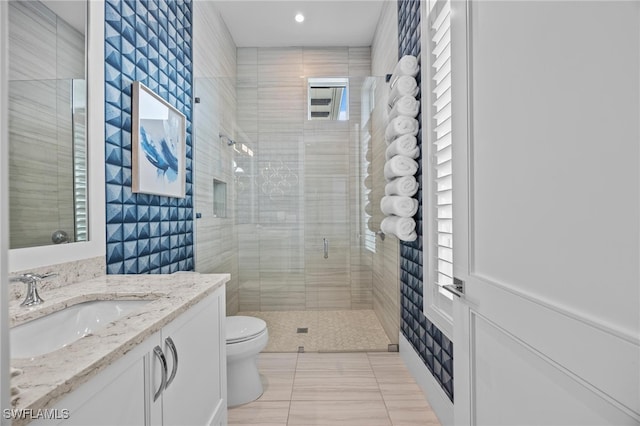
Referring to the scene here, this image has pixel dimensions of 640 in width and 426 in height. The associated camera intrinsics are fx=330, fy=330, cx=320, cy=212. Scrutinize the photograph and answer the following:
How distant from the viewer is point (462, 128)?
1.07 metres

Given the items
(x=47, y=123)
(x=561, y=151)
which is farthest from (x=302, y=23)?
(x=561, y=151)

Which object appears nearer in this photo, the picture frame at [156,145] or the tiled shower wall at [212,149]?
the picture frame at [156,145]

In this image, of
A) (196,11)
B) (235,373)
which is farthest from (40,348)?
(196,11)

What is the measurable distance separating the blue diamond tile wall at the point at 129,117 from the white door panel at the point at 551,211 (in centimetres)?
153

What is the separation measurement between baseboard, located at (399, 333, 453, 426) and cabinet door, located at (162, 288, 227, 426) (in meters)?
1.06

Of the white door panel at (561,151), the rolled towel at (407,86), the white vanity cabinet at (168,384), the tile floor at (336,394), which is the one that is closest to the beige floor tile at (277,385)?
the tile floor at (336,394)

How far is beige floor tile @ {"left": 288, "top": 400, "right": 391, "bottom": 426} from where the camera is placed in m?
1.70

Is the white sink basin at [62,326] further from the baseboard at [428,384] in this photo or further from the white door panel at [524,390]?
the baseboard at [428,384]

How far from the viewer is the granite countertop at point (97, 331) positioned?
1.78 ft

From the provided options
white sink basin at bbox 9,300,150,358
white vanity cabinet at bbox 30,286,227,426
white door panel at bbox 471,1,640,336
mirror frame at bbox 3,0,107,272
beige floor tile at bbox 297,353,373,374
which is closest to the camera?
white door panel at bbox 471,1,640,336

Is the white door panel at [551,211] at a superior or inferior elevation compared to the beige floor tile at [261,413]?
superior

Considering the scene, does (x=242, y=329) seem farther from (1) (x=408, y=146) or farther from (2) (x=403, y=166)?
(1) (x=408, y=146)

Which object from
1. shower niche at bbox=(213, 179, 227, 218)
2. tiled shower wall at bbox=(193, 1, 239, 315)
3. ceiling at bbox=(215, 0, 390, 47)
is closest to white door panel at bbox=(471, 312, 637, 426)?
tiled shower wall at bbox=(193, 1, 239, 315)

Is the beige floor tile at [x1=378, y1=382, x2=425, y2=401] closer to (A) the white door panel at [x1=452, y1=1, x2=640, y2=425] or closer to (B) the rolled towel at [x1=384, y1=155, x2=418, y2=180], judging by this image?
(A) the white door panel at [x1=452, y1=1, x2=640, y2=425]
